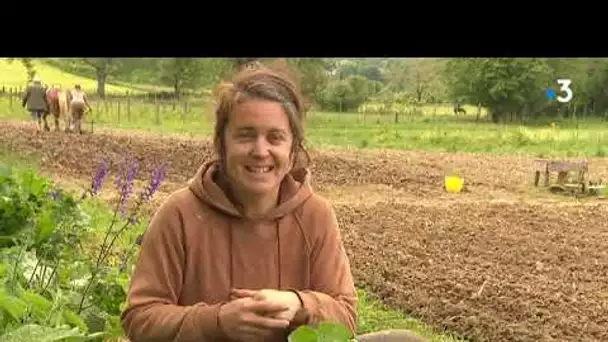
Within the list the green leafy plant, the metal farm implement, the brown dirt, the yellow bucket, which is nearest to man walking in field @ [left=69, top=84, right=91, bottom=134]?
the brown dirt

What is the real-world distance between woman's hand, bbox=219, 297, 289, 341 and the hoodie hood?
15cm

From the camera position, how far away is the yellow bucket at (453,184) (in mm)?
8876

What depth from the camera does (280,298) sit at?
1.17 metres

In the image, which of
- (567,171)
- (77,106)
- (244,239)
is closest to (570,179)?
(567,171)

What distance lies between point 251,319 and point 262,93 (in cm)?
30

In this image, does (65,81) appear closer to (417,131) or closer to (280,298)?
(417,131)

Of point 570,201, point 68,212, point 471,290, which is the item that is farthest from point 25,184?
point 570,201

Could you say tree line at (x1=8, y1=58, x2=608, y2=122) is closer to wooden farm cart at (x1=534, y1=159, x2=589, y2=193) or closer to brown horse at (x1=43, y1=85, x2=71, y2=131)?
brown horse at (x1=43, y1=85, x2=71, y2=131)

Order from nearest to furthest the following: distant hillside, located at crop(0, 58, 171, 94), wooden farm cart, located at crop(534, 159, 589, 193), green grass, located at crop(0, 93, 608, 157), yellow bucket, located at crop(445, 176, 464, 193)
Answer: distant hillside, located at crop(0, 58, 171, 94) → green grass, located at crop(0, 93, 608, 157) → wooden farm cart, located at crop(534, 159, 589, 193) → yellow bucket, located at crop(445, 176, 464, 193)

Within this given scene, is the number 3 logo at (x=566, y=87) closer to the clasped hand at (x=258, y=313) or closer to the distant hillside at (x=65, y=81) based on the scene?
the distant hillside at (x=65, y=81)

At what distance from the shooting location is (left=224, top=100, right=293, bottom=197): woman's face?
3.96 feet

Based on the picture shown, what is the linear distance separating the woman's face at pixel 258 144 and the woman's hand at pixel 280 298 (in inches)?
5.6

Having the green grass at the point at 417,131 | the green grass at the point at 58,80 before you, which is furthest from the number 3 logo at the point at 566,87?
the green grass at the point at 58,80
